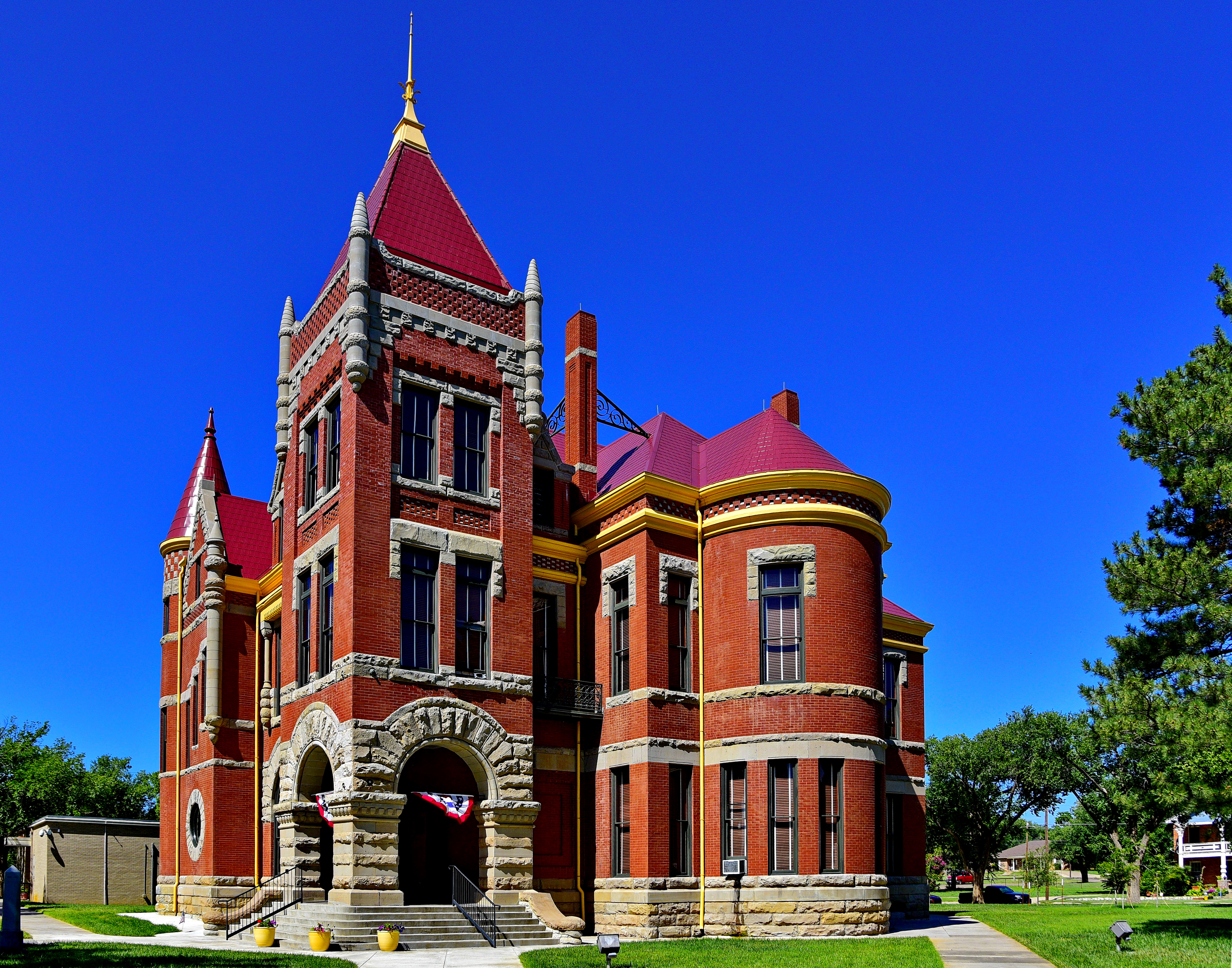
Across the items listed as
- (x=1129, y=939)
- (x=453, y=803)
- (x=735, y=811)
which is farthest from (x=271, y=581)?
(x=1129, y=939)

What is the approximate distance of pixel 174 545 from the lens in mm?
40469

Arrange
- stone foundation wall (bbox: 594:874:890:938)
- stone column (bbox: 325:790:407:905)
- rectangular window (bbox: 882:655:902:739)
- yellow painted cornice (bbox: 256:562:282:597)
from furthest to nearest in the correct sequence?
rectangular window (bbox: 882:655:902:739), yellow painted cornice (bbox: 256:562:282:597), stone foundation wall (bbox: 594:874:890:938), stone column (bbox: 325:790:407:905)

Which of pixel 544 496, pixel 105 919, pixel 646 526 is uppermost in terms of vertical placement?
pixel 544 496

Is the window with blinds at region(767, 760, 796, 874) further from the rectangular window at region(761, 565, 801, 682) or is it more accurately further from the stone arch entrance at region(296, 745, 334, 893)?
the stone arch entrance at region(296, 745, 334, 893)

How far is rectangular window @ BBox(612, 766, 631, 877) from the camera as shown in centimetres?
2695

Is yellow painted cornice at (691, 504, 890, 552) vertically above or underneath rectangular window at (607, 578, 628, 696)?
above

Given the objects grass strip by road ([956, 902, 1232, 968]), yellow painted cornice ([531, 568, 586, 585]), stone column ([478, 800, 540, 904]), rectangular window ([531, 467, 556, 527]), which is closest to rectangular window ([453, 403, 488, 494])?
rectangular window ([531, 467, 556, 527])

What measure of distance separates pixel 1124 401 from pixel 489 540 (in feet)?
47.6

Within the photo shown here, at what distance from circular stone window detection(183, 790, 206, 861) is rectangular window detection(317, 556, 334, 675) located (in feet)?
35.1

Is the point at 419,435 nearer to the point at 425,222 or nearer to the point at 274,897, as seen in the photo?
the point at 425,222

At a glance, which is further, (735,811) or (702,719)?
(702,719)

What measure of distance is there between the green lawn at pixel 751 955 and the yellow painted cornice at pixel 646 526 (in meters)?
9.51

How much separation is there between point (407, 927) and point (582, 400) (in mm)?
15456

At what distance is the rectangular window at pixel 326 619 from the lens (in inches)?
1017
